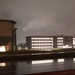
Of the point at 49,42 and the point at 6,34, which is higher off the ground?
the point at 6,34

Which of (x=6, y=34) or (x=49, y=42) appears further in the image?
(x=49, y=42)

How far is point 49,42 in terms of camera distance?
157 m

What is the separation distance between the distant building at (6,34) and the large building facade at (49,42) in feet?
349

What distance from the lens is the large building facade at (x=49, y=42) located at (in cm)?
15290

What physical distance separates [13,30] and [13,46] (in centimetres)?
411

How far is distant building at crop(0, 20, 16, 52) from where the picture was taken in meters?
44.2

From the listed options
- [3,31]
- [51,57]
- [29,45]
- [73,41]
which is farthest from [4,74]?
[73,41]

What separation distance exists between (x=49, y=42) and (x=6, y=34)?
373 feet

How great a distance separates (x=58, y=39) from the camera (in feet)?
525

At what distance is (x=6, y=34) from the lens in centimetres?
4472

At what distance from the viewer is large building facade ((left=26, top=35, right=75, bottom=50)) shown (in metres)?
153

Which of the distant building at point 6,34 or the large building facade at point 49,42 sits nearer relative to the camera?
the distant building at point 6,34

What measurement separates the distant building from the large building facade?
10645cm

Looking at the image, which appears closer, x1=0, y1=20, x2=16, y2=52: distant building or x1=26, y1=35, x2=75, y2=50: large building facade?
x1=0, y1=20, x2=16, y2=52: distant building
